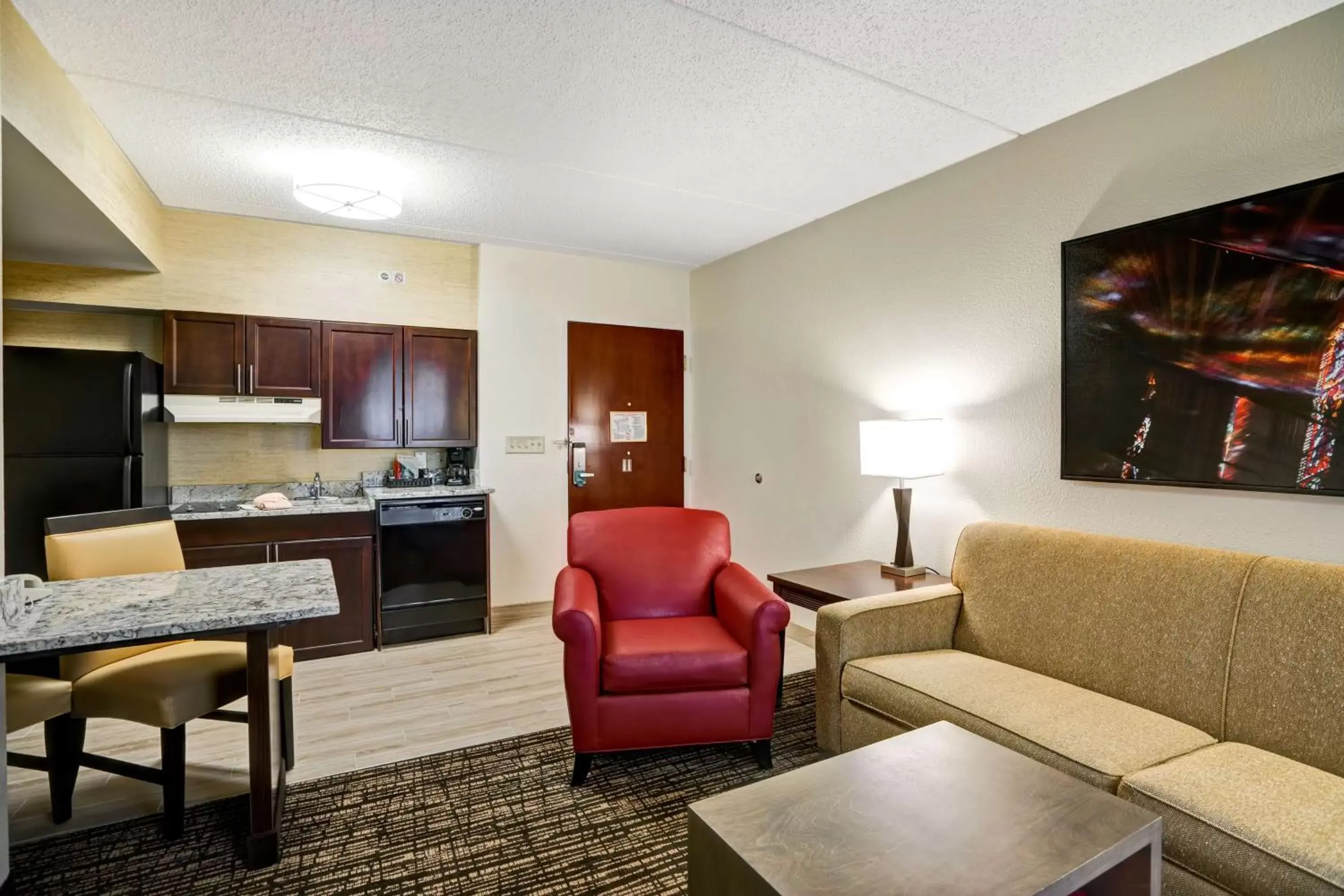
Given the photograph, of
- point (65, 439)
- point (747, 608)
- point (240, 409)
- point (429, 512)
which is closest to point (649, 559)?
point (747, 608)

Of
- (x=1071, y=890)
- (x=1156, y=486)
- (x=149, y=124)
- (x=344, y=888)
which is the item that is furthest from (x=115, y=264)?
(x=1156, y=486)

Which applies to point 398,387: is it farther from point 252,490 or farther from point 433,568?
point 433,568

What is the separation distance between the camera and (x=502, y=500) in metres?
4.58

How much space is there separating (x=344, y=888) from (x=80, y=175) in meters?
2.70

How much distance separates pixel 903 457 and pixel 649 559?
1237 mm

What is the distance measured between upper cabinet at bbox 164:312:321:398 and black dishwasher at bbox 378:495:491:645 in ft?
3.22

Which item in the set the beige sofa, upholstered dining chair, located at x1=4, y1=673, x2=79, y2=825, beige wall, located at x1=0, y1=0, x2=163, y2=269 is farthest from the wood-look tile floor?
beige wall, located at x1=0, y1=0, x2=163, y2=269

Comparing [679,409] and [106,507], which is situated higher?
[679,409]

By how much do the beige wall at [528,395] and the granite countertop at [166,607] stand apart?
2301 mm

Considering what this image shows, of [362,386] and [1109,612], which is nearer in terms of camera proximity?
[1109,612]

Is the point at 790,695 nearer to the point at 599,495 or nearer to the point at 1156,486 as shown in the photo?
the point at 1156,486

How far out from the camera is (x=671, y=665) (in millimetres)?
2355

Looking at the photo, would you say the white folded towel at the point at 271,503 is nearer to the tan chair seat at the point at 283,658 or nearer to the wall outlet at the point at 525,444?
the wall outlet at the point at 525,444

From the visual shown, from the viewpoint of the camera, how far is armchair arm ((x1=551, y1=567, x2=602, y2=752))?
2.29 metres
